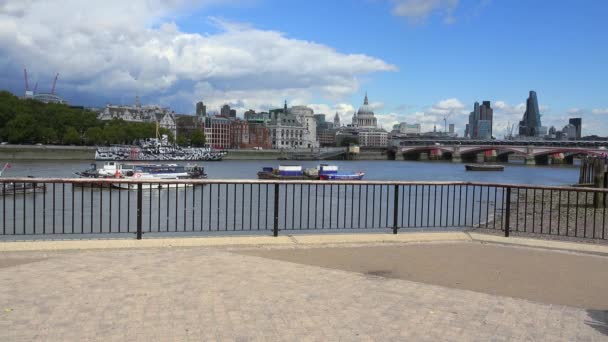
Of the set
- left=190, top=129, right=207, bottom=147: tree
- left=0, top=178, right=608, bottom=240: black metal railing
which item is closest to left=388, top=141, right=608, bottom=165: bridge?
left=190, top=129, right=207, bottom=147: tree

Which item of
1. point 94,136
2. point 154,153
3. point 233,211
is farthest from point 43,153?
point 233,211

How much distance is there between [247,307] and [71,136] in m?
139

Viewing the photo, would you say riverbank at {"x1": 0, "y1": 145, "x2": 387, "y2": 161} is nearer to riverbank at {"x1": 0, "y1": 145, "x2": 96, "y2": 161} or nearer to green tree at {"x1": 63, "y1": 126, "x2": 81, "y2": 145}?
riverbank at {"x1": 0, "y1": 145, "x2": 96, "y2": 161}

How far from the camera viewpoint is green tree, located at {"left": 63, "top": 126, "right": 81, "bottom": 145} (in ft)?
438

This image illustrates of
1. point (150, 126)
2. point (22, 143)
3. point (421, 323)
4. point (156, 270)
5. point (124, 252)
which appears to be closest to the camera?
point (421, 323)

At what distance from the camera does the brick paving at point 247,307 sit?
5258 millimetres

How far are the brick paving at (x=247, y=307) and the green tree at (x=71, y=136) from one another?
135437 millimetres

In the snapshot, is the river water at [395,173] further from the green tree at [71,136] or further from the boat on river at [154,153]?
the green tree at [71,136]

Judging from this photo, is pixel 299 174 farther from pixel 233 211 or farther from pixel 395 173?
pixel 233 211

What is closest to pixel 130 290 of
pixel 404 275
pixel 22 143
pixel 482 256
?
pixel 404 275

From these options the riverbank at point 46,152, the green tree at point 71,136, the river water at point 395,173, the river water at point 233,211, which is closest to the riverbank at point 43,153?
the riverbank at point 46,152

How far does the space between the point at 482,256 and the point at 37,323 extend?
6741 millimetres

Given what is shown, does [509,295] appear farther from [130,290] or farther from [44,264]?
[44,264]

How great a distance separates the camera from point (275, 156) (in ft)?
537
